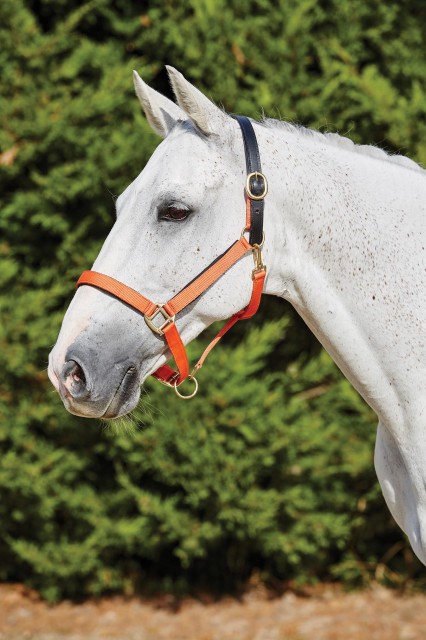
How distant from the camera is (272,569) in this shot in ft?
16.9

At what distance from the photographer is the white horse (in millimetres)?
2148

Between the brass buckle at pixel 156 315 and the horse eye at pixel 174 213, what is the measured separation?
0.78ft

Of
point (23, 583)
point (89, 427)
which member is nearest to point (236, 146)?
point (89, 427)

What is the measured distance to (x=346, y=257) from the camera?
229cm

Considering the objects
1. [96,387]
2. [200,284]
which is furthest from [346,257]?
[96,387]

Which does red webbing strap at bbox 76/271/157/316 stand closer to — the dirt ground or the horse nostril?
the horse nostril

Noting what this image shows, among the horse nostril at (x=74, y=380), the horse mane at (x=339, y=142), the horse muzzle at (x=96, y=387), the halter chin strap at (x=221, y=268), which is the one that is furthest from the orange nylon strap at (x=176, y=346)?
the horse mane at (x=339, y=142)

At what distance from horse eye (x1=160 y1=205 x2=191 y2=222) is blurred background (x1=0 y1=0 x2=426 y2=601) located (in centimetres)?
228

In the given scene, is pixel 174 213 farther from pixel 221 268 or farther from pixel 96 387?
pixel 96 387

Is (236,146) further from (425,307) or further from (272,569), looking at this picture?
(272,569)

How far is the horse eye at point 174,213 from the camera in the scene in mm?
2168

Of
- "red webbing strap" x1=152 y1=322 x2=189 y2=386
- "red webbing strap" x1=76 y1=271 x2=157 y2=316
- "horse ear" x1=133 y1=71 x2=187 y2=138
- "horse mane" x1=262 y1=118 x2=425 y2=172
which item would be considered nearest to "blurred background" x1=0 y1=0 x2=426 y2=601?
"horse mane" x1=262 y1=118 x2=425 y2=172

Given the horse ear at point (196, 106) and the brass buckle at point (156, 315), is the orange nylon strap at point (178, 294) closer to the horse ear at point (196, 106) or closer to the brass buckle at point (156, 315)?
the brass buckle at point (156, 315)

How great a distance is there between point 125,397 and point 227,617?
2963mm
